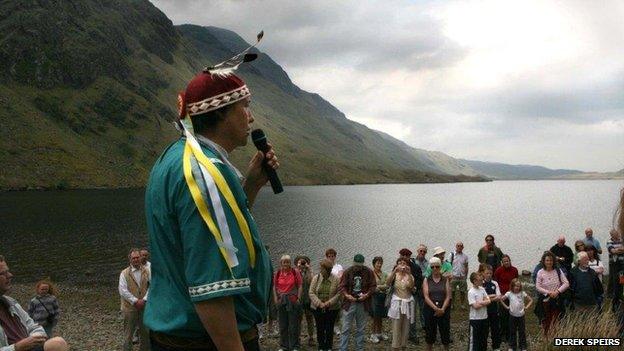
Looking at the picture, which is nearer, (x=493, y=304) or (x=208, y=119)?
(x=208, y=119)

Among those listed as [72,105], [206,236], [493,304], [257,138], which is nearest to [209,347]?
[206,236]

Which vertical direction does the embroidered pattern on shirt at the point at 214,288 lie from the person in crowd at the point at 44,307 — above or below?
above

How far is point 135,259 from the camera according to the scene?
460 inches

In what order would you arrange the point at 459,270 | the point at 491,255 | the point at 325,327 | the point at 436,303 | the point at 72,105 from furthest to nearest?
the point at 72,105, the point at 459,270, the point at 491,255, the point at 325,327, the point at 436,303

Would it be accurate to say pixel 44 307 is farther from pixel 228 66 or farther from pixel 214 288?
pixel 214 288

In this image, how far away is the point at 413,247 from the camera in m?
46.7

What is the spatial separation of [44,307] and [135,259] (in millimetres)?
2079

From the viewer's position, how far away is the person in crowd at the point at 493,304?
1226cm

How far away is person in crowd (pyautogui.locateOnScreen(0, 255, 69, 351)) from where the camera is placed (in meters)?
5.48

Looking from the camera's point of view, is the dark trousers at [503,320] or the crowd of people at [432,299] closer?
the crowd of people at [432,299]

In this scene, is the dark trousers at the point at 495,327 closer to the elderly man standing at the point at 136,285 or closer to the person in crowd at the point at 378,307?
the person in crowd at the point at 378,307

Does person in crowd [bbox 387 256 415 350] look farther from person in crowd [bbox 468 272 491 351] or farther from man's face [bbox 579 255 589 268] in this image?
man's face [bbox 579 255 589 268]

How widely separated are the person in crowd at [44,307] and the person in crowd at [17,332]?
5.12 m

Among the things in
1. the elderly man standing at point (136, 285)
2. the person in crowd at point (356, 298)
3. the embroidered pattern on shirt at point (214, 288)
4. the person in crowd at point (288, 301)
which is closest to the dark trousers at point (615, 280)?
the person in crowd at point (356, 298)
